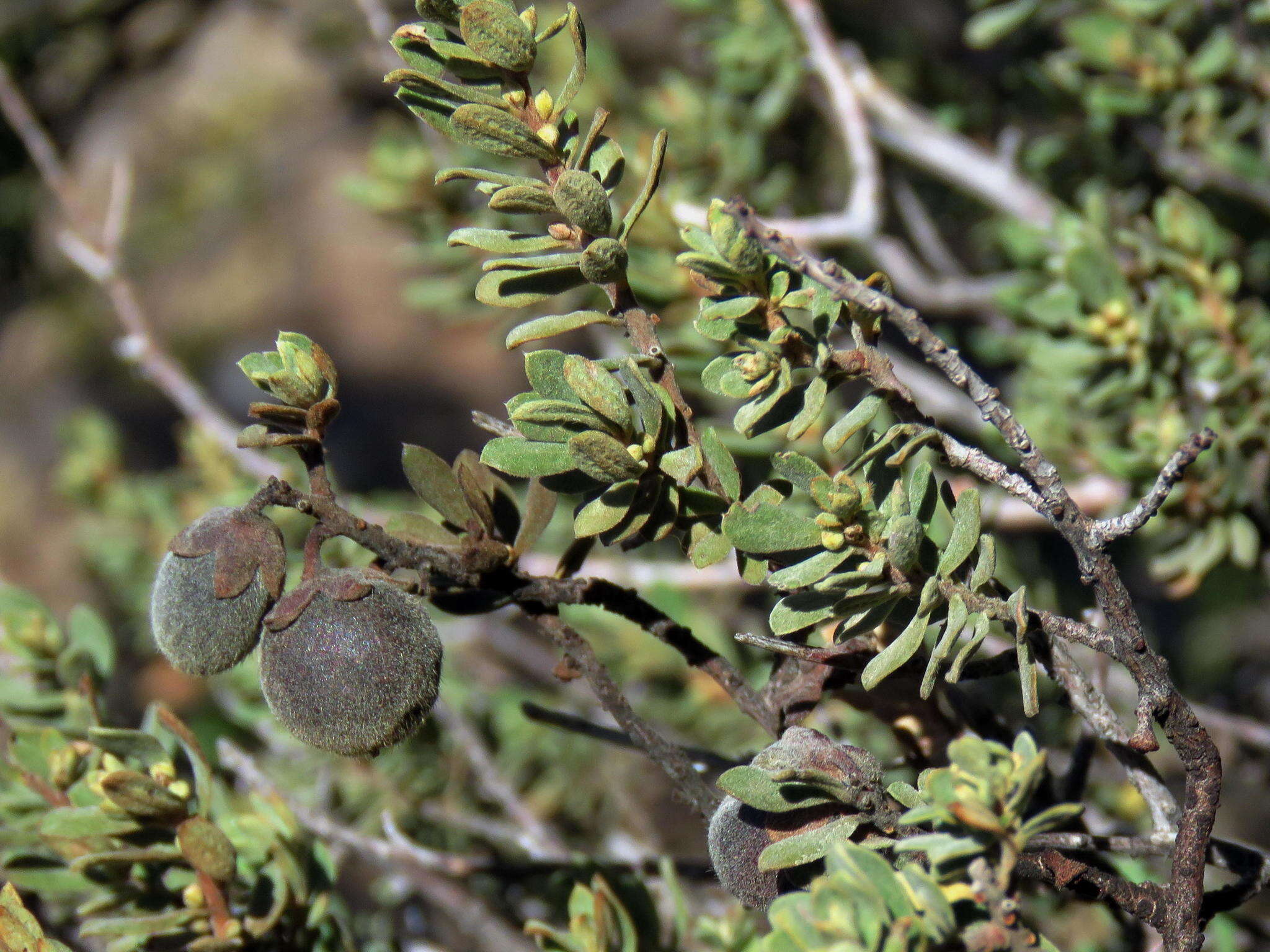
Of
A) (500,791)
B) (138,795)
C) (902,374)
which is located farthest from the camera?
(902,374)

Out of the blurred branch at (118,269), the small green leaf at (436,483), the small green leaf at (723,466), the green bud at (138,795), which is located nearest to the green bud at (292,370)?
the small green leaf at (436,483)

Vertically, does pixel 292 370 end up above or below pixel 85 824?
above

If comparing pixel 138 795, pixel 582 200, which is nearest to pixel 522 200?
pixel 582 200

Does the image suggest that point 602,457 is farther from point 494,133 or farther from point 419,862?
point 419,862

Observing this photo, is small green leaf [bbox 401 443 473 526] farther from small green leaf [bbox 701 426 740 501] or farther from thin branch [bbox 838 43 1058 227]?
thin branch [bbox 838 43 1058 227]

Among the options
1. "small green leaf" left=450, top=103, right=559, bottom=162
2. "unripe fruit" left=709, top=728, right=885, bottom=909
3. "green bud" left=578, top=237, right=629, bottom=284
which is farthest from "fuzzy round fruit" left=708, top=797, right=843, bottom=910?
"small green leaf" left=450, top=103, right=559, bottom=162

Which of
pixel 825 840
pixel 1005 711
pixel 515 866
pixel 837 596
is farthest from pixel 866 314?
pixel 1005 711

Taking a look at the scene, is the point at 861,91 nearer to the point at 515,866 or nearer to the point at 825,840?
the point at 515,866

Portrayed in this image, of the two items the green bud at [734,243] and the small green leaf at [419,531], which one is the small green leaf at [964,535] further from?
the small green leaf at [419,531]
